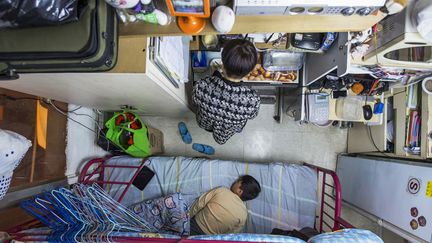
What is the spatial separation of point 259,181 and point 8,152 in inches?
75.3

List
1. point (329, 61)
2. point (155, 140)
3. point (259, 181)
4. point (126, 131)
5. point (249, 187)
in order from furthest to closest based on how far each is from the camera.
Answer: point (155, 140) < point (259, 181) < point (249, 187) < point (126, 131) < point (329, 61)

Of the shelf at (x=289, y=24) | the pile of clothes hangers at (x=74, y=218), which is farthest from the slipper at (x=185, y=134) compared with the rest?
the shelf at (x=289, y=24)

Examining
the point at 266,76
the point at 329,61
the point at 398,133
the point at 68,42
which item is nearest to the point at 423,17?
the point at 329,61

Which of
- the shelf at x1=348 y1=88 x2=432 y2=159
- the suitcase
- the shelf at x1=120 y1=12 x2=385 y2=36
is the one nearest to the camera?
the suitcase

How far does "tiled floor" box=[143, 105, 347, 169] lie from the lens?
299 cm

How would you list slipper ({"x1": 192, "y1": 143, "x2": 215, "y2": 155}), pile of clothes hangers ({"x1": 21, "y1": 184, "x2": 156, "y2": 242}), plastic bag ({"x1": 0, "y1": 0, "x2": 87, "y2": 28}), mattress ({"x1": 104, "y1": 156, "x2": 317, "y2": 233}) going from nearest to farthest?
plastic bag ({"x1": 0, "y1": 0, "x2": 87, "y2": 28}), pile of clothes hangers ({"x1": 21, "y1": 184, "x2": 156, "y2": 242}), mattress ({"x1": 104, "y1": 156, "x2": 317, "y2": 233}), slipper ({"x1": 192, "y1": 143, "x2": 215, "y2": 155})

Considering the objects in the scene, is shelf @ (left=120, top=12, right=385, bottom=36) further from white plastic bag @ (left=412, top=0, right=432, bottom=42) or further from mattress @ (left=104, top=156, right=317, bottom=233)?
mattress @ (left=104, top=156, right=317, bottom=233)

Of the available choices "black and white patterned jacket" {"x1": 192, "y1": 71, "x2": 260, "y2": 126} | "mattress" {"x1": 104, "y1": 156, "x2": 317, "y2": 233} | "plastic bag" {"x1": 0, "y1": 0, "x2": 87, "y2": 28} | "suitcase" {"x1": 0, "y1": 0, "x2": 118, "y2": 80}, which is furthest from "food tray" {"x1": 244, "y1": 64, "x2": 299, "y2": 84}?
"plastic bag" {"x1": 0, "y1": 0, "x2": 87, "y2": 28}

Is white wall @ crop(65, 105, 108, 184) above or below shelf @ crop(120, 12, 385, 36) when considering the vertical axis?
below

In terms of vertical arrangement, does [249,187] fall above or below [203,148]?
below

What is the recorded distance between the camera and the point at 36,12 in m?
0.85

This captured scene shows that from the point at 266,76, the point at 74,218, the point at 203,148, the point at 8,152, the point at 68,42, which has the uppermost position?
the point at 266,76

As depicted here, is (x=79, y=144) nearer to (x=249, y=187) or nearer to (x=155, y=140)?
(x=155, y=140)

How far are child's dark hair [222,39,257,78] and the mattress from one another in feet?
4.01
